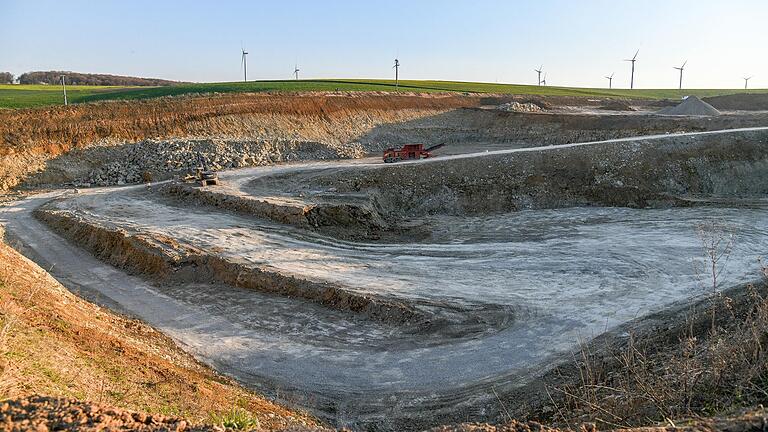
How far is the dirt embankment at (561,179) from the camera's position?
23.5 metres

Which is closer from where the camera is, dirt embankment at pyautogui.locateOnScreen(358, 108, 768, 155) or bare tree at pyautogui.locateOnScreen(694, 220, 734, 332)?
bare tree at pyautogui.locateOnScreen(694, 220, 734, 332)

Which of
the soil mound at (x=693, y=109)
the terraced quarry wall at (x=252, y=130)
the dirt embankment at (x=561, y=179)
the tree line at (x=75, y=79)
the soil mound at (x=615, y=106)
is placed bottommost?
the dirt embankment at (x=561, y=179)

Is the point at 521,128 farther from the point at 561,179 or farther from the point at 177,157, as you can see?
the point at 177,157

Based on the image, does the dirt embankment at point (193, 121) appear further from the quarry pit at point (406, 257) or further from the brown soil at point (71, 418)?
the brown soil at point (71, 418)

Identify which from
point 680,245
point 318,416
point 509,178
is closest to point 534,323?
point 318,416

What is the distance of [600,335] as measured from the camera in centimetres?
1097

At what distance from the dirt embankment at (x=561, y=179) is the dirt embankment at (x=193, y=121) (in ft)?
40.1

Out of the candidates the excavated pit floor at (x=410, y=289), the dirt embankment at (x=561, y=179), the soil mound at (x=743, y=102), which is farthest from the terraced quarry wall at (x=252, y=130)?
the soil mound at (x=743, y=102)

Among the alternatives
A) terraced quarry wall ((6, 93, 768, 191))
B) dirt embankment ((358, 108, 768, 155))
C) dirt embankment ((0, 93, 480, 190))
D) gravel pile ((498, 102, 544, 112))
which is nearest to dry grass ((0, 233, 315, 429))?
terraced quarry wall ((6, 93, 768, 191))

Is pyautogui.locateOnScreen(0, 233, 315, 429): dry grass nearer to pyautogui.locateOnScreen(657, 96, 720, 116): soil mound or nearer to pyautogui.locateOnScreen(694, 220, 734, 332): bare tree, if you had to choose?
pyautogui.locateOnScreen(694, 220, 734, 332): bare tree

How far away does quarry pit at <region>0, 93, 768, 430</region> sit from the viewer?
33.5 feet

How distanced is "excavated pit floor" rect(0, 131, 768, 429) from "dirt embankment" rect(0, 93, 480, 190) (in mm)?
9064

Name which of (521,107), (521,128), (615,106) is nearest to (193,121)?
(521,128)

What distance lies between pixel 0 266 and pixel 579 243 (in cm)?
1593
